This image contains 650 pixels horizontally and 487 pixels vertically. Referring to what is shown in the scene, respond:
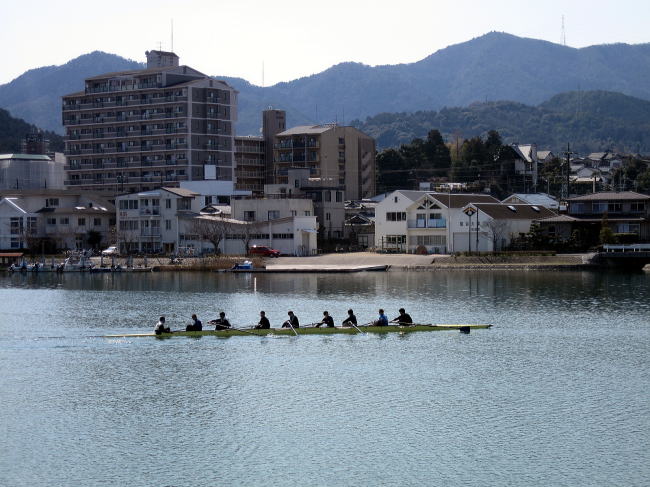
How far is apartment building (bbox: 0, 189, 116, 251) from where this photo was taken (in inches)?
3610

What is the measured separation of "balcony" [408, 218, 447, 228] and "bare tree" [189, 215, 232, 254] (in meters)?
18.3

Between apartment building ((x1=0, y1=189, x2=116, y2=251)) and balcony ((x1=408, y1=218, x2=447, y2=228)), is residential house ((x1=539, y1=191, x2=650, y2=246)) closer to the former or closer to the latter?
balcony ((x1=408, y1=218, x2=447, y2=228))

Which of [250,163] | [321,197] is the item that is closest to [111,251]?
[321,197]

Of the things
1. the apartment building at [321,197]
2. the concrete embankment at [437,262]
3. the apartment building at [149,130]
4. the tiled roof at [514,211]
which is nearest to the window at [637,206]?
the tiled roof at [514,211]

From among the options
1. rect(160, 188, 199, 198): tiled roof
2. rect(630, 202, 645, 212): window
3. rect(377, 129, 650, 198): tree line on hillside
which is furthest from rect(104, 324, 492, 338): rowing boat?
rect(377, 129, 650, 198): tree line on hillside

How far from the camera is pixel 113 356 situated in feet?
119

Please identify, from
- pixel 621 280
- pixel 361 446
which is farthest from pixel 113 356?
pixel 621 280

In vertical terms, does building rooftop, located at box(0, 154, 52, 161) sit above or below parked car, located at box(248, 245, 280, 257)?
above

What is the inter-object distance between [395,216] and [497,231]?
36.7 ft

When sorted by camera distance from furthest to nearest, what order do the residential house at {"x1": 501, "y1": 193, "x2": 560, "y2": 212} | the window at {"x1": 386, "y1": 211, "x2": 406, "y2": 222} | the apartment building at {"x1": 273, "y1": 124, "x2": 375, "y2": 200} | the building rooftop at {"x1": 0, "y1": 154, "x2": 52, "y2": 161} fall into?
the building rooftop at {"x1": 0, "y1": 154, "x2": 52, "y2": 161} → the apartment building at {"x1": 273, "y1": 124, "x2": 375, "y2": 200} → the residential house at {"x1": 501, "y1": 193, "x2": 560, "y2": 212} → the window at {"x1": 386, "y1": 211, "x2": 406, "y2": 222}

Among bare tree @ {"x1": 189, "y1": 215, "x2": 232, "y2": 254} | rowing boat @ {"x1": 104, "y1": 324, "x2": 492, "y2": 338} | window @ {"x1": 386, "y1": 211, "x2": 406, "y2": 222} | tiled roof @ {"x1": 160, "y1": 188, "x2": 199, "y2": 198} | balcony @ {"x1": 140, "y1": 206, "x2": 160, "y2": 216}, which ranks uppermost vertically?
tiled roof @ {"x1": 160, "y1": 188, "x2": 199, "y2": 198}

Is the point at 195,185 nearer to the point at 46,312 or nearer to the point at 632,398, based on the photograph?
the point at 46,312

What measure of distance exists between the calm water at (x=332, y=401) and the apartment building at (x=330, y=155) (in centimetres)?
6411

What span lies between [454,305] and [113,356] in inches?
915
